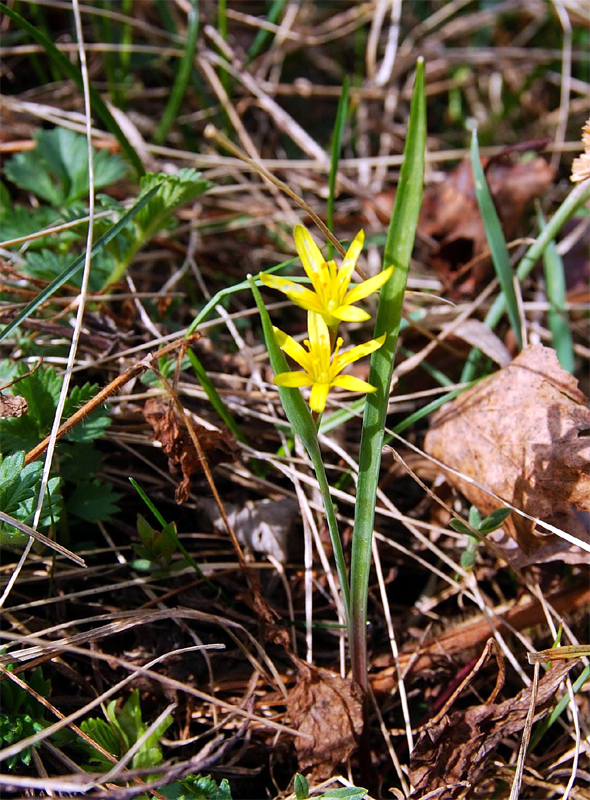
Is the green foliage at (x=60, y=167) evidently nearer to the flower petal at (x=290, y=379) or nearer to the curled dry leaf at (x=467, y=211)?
the curled dry leaf at (x=467, y=211)

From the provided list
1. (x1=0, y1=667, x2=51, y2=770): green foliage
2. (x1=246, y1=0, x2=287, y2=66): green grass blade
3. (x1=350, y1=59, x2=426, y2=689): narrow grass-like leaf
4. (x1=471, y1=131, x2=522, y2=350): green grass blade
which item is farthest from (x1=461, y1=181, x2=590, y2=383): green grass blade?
(x1=246, y1=0, x2=287, y2=66): green grass blade

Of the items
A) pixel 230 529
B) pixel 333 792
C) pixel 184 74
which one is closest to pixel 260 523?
pixel 230 529

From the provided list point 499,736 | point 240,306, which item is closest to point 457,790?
point 499,736

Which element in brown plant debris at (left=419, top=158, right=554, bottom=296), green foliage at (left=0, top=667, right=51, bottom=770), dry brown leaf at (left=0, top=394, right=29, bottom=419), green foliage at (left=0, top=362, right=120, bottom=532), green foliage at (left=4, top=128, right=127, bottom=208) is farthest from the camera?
brown plant debris at (left=419, top=158, right=554, bottom=296)

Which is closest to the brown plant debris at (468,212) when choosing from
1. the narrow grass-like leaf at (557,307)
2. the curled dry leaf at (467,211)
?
the curled dry leaf at (467,211)

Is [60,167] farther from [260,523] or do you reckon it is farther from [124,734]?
[124,734]

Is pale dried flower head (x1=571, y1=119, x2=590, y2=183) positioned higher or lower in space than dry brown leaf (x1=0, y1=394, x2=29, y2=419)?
higher

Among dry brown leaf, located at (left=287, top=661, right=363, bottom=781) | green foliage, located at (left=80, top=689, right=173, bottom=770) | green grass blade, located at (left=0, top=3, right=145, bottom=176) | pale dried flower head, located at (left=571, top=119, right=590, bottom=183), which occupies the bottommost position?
dry brown leaf, located at (left=287, top=661, right=363, bottom=781)

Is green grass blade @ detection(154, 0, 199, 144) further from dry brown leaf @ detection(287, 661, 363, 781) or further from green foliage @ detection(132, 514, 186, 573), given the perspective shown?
dry brown leaf @ detection(287, 661, 363, 781)

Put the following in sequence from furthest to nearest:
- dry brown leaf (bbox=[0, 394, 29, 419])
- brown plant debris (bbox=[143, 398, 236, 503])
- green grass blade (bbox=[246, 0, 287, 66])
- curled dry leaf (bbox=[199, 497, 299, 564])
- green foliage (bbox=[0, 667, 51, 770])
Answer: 1. green grass blade (bbox=[246, 0, 287, 66])
2. curled dry leaf (bbox=[199, 497, 299, 564])
3. brown plant debris (bbox=[143, 398, 236, 503])
4. dry brown leaf (bbox=[0, 394, 29, 419])
5. green foliage (bbox=[0, 667, 51, 770])
